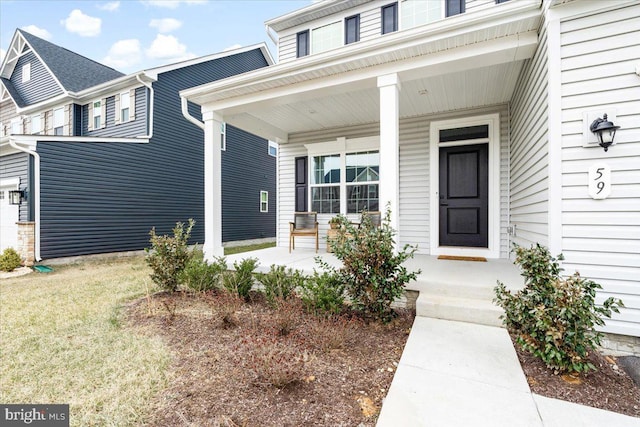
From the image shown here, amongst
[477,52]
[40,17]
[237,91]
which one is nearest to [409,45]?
[477,52]

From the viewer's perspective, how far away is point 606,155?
2.25 metres

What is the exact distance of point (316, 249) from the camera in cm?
576

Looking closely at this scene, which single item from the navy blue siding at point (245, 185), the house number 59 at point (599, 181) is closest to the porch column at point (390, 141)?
the house number 59 at point (599, 181)

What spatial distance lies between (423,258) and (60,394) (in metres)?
4.29

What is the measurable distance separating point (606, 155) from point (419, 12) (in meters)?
4.63

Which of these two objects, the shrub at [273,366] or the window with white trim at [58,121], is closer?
the shrub at [273,366]

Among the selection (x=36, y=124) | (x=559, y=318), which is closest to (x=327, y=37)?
(x=559, y=318)

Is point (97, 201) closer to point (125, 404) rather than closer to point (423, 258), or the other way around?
point (125, 404)

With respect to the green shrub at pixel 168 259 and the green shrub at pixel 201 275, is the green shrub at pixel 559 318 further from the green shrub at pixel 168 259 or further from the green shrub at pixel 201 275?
the green shrub at pixel 168 259

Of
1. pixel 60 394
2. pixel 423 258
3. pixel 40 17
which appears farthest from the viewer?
pixel 40 17

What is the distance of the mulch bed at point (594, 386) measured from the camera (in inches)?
68.4

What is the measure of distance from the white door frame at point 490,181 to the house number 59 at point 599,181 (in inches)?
92.0

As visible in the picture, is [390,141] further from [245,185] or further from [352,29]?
[245,185]

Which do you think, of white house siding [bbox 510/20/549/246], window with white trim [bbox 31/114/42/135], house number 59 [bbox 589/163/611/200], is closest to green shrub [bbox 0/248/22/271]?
window with white trim [bbox 31/114/42/135]
